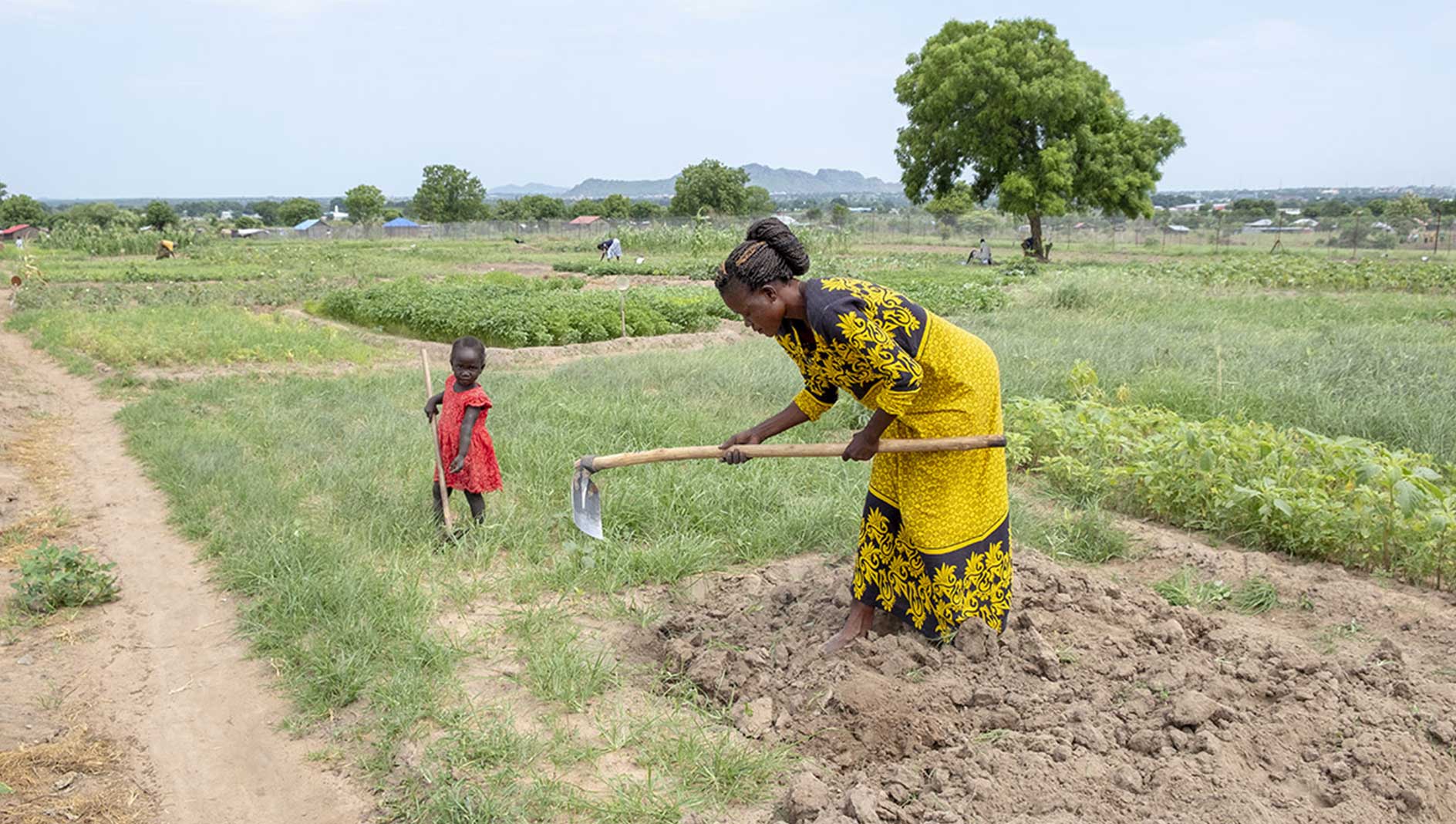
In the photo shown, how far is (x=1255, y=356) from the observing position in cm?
874

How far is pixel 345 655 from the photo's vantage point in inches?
141

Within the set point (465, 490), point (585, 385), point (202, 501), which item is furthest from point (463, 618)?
point (585, 385)

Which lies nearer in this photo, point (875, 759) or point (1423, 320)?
point (875, 759)

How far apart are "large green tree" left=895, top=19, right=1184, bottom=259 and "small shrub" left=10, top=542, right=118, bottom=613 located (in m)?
26.0

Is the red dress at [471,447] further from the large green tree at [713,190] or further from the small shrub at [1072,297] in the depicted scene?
the large green tree at [713,190]

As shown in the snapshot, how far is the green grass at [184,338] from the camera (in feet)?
35.1

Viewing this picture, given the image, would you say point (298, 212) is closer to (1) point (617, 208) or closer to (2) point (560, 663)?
(1) point (617, 208)

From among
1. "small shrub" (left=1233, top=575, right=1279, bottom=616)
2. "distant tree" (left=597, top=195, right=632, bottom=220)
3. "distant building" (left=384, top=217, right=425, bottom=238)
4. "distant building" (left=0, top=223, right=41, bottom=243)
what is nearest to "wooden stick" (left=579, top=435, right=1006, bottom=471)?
"small shrub" (left=1233, top=575, right=1279, bottom=616)

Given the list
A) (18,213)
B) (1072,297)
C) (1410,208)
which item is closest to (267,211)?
(18,213)

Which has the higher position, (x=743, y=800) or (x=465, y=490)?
(x=465, y=490)

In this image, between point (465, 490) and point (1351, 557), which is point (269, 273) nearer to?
point (465, 490)

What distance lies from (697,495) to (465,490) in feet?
3.90

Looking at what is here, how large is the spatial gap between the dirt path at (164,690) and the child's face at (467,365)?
1.45 metres

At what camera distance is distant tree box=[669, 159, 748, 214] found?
74500mm
